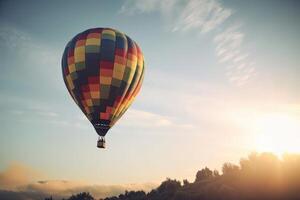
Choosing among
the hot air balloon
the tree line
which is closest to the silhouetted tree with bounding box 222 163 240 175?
the tree line

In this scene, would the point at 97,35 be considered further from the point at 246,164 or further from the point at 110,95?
the point at 246,164

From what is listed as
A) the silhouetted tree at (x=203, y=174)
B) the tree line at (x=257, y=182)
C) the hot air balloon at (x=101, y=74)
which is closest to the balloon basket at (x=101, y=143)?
the hot air balloon at (x=101, y=74)

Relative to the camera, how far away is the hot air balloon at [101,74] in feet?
116

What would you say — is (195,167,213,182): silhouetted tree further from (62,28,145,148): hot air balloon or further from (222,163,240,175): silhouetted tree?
(62,28,145,148): hot air balloon

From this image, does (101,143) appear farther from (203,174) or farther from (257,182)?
(203,174)

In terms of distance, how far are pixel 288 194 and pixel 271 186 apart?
5099mm

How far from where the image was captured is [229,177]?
73500 millimetres

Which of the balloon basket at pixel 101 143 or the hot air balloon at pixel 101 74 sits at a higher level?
the hot air balloon at pixel 101 74

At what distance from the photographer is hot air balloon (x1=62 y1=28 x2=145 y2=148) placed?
3547 centimetres

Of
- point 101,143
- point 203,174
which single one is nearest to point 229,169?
point 203,174

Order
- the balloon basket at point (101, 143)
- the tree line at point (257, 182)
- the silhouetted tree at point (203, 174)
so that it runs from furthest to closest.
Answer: the silhouetted tree at point (203, 174)
the tree line at point (257, 182)
the balloon basket at point (101, 143)

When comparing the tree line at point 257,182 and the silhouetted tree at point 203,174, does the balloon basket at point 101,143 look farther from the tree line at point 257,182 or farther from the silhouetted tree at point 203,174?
the silhouetted tree at point 203,174

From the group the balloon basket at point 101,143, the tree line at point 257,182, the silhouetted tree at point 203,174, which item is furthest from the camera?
the silhouetted tree at point 203,174

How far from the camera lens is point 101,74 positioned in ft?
117
